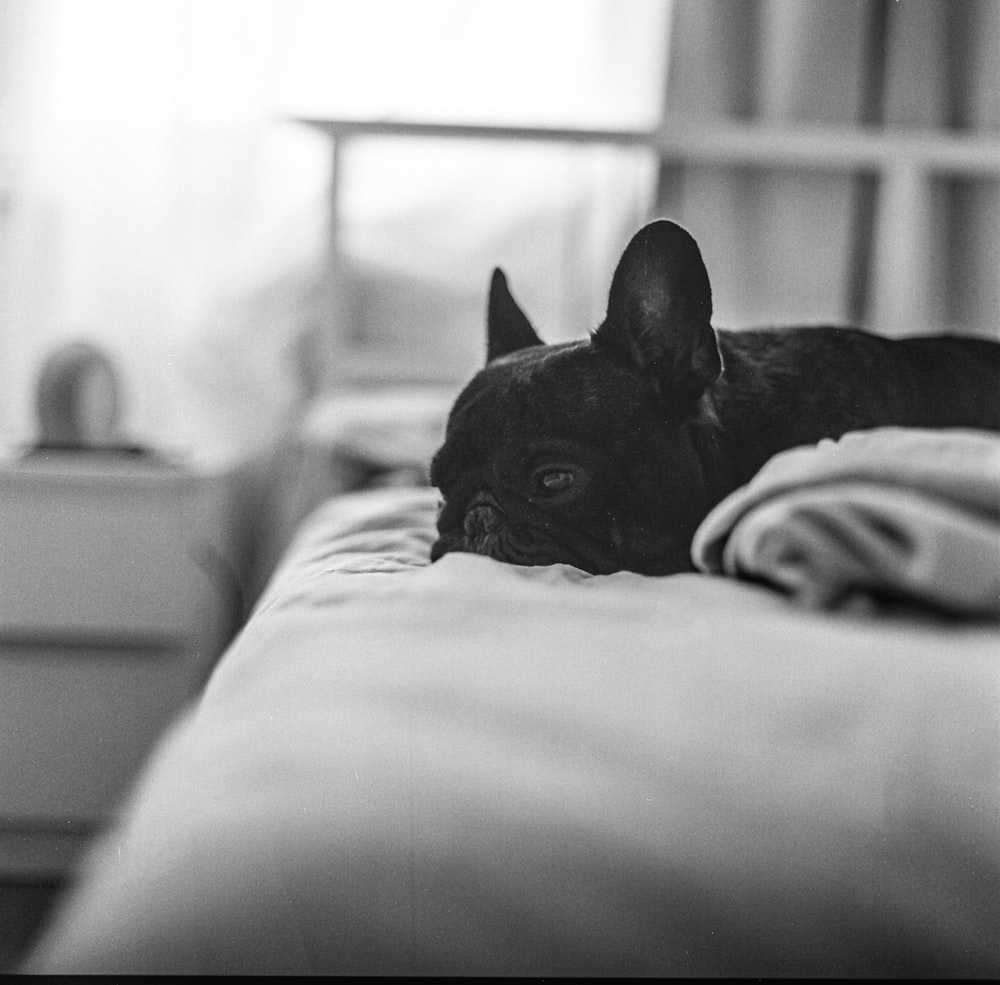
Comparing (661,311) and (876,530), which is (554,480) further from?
(876,530)

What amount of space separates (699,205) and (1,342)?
38.9 inches

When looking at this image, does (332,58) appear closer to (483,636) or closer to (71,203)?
(71,203)

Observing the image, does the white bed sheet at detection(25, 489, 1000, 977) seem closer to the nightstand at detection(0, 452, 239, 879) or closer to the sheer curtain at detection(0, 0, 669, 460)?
the sheer curtain at detection(0, 0, 669, 460)

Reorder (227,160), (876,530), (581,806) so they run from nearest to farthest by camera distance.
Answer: (581,806) < (876,530) < (227,160)

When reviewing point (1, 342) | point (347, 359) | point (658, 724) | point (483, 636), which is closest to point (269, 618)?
point (483, 636)

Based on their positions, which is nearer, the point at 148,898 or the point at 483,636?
the point at 148,898

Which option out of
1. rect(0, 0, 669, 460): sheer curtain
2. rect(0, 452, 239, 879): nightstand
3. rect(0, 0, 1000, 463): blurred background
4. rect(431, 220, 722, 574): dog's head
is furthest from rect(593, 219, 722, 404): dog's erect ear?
rect(0, 452, 239, 879): nightstand

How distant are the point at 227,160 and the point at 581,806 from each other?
4.21ft

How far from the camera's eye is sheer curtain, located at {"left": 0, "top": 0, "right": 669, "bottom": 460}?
128cm

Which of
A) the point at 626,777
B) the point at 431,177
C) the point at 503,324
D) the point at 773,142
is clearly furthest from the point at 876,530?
the point at 431,177

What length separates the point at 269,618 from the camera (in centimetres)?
75

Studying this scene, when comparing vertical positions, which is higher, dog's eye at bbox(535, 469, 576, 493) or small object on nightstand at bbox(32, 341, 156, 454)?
dog's eye at bbox(535, 469, 576, 493)

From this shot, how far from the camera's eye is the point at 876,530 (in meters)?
0.60

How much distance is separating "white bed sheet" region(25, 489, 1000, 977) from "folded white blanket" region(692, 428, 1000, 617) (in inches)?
0.8
